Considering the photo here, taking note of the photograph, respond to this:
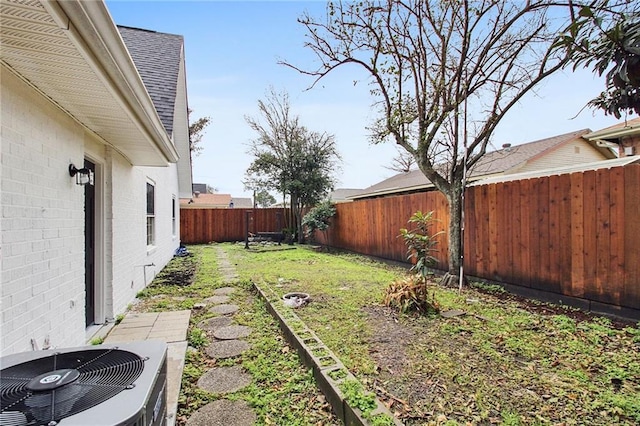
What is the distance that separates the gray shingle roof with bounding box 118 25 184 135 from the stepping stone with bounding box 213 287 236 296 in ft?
9.34

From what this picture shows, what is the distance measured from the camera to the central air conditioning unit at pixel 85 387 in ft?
2.98

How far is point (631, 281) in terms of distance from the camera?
3520 millimetres

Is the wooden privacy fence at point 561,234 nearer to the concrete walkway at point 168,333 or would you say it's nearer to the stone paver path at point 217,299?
the stone paver path at point 217,299

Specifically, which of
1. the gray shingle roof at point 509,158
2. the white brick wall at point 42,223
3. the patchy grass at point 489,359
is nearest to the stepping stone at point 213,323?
the patchy grass at point 489,359

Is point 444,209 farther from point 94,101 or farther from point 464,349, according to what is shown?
point 94,101

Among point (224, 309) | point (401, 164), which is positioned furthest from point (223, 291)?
point (401, 164)

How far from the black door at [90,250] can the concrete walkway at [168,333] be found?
392 mm

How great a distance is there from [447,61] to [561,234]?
12.3 feet

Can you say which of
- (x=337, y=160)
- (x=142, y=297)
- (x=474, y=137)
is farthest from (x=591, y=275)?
Result: (x=337, y=160)

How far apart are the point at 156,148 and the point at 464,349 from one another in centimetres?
428

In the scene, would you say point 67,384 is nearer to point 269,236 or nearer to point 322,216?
point 322,216

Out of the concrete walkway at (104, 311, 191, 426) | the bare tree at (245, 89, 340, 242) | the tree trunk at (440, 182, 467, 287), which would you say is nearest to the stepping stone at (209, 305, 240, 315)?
the concrete walkway at (104, 311, 191, 426)

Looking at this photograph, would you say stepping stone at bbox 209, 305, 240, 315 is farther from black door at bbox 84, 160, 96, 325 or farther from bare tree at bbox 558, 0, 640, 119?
bare tree at bbox 558, 0, 640, 119

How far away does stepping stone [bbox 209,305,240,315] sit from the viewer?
443cm
